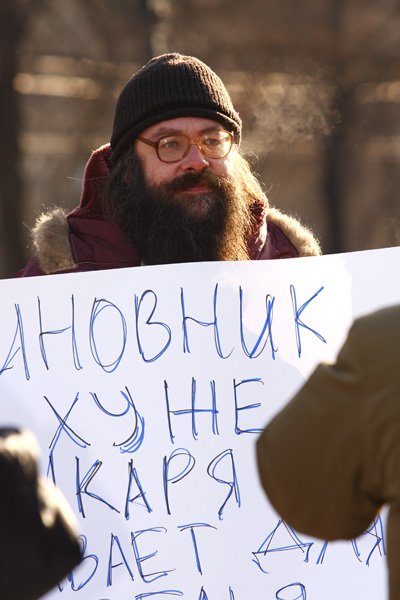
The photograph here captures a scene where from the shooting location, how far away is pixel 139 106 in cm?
213

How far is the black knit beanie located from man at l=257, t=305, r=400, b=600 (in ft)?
3.79

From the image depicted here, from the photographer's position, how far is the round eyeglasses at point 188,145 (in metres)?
2.09

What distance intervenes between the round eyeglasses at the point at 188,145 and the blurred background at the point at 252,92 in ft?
21.7

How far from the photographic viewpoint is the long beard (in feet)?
6.86

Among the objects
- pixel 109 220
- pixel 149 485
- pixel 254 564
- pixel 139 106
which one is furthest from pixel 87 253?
pixel 254 564

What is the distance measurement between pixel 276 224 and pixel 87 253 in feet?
1.88

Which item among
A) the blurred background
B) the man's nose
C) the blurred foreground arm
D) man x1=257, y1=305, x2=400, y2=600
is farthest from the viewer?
the blurred background

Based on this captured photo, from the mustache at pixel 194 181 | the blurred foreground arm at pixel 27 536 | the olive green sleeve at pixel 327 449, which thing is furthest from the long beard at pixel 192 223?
the olive green sleeve at pixel 327 449

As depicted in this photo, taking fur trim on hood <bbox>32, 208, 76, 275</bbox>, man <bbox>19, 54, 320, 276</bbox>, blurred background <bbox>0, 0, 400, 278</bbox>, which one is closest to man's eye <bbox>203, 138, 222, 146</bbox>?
man <bbox>19, 54, 320, 276</bbox>

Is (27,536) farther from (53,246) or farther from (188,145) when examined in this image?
(188,145)

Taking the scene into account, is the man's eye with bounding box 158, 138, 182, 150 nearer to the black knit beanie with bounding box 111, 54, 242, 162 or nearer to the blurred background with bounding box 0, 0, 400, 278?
the black knit beanie with bounding box 111, 54, 242, 162

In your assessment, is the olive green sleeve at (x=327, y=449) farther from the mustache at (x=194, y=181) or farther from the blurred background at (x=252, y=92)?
the blurred background at (x=252, y=92)

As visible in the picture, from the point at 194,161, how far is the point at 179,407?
2.25ft

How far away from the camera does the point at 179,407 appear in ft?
5.58
